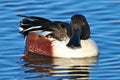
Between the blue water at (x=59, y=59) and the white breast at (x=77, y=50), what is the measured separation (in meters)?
0.13

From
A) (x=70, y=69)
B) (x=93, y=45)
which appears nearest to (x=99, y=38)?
(x=93, y=45)

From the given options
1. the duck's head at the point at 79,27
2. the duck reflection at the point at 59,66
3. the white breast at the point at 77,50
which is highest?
the duck's head at the point at 79,27

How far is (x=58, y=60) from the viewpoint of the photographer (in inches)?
536

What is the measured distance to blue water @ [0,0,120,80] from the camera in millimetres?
12445

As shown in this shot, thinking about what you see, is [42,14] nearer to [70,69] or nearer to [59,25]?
[59,25]

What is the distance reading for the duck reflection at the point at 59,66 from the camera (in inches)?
488

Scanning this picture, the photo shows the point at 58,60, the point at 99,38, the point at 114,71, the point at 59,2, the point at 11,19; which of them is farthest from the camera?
the point at 59,2

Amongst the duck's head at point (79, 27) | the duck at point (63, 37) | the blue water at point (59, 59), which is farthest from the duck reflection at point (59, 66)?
the duck's head at point (79, 27)

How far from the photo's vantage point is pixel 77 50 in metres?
13.7

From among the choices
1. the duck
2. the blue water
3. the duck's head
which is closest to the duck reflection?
the blue water

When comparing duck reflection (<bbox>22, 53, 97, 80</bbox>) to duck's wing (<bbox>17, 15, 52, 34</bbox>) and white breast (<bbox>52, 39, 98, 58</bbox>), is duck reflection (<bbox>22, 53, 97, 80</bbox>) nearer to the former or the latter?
white breast (<bbox>52, 39, 98, 58</bbox>)

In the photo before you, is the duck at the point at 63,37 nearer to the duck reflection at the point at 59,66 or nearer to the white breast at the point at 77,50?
the white breast at the point at 77,50

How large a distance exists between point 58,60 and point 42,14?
285 cm

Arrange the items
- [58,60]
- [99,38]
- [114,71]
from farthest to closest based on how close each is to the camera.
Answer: [99,38] → [58,60] → [114,71]
